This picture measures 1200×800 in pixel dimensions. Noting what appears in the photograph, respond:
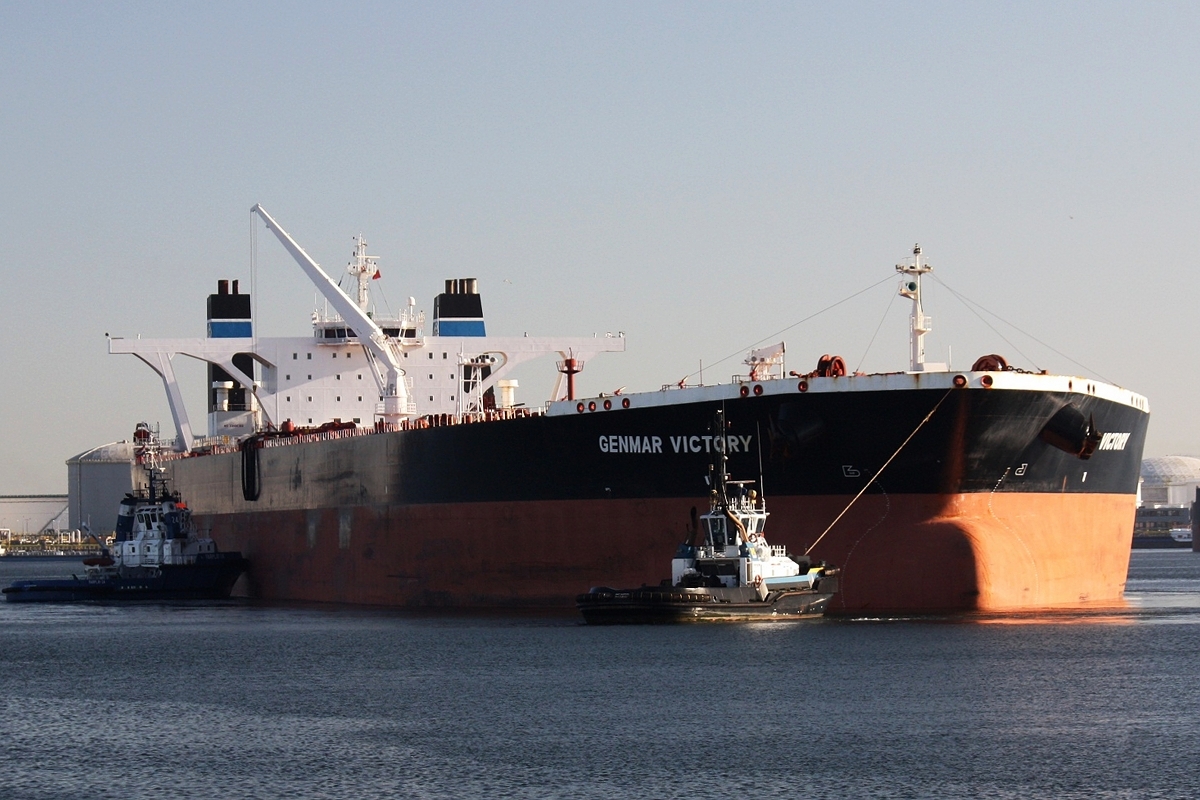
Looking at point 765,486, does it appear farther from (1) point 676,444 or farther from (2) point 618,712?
(2) point 618,712

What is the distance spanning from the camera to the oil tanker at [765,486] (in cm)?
2584

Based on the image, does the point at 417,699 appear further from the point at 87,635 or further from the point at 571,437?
the point at 87,635

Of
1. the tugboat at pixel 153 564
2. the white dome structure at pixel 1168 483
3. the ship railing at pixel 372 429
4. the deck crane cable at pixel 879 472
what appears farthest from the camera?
the white dome structure at pixel 1168 483

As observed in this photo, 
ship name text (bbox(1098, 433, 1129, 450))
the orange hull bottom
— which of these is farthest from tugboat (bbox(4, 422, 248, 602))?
ship name text (bbox(1098, 433, 1129, 450))

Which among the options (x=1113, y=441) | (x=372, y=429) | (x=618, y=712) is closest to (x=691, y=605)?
(x=618, y=712)

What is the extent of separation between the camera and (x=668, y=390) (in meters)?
27.1

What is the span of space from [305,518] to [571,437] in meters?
10.5

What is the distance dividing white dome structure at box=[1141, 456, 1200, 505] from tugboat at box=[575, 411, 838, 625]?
411 ft

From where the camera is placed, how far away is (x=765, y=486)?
26.7 m

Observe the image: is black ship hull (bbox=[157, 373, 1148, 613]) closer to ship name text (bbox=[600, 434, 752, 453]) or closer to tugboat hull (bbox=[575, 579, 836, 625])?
ship name text (bbox=[600, 434, 752, 453])

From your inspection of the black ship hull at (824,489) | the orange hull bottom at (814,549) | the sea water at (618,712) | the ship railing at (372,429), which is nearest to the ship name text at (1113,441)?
the black ship hull at (824,489)

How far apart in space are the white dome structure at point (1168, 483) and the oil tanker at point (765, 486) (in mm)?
118342

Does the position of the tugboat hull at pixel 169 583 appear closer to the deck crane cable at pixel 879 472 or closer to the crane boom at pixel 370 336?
the crane boom at pixel 370 336

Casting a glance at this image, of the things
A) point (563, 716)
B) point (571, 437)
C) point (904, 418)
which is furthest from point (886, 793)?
point (571, 437)
